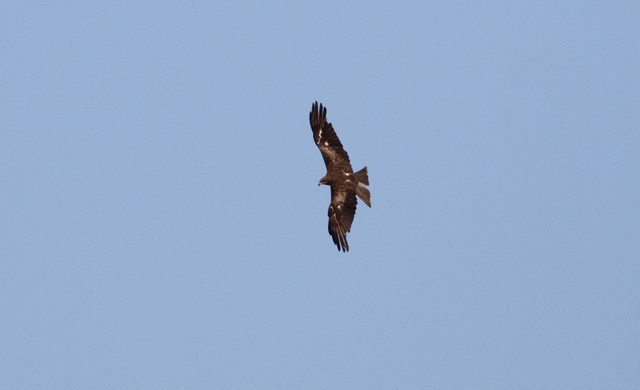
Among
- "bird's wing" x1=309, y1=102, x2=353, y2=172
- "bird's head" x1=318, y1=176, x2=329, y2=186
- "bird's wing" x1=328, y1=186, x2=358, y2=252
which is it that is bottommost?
"bird's wing" x1=328, y1=186, x2=358, y2=252

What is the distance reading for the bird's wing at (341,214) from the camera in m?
29.1

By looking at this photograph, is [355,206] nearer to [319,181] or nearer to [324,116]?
[319,181]

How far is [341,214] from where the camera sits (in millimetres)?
Result: 29375

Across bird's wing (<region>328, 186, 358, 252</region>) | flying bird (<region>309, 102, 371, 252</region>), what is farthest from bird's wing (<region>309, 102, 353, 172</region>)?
bird's wing (<region>328, 186, 358, 252</region>)

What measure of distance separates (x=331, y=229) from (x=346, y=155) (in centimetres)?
278

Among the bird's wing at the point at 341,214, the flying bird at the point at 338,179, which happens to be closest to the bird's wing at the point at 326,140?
the flying bird at the point at 338,179

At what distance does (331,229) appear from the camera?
2919 cm

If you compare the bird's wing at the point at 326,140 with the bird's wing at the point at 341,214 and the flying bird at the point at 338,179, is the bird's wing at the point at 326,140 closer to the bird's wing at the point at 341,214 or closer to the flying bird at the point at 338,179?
the flying bird at the point at 338,179

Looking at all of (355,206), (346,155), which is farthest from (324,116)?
(355,206)

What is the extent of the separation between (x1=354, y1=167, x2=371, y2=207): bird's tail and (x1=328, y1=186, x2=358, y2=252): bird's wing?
27 centimetres

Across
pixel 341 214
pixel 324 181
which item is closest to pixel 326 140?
pixel 324 181

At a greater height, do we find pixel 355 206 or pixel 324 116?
pixel 324 116

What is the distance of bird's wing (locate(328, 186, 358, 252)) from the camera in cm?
2908

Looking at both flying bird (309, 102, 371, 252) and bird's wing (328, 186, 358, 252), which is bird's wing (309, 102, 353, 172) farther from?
bird's wing (328, 186, 358, 252)
